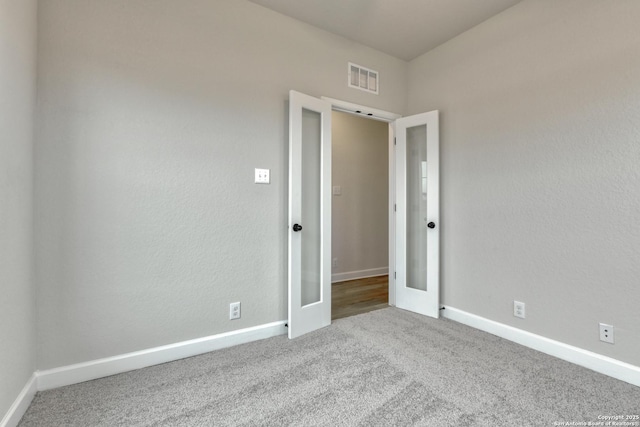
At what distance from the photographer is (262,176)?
7.66ft

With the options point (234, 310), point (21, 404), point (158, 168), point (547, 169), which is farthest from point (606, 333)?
point (21, 404)

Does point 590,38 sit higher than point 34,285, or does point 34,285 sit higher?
point 590,38

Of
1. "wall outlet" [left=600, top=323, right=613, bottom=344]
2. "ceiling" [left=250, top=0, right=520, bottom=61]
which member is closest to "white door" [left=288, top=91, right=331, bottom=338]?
"ceiling" [left=250, top=0, right=520, bottom=61]

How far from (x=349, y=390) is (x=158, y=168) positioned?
1.90 metres

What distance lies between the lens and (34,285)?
1622mm

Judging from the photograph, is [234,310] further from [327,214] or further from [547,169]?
[547,169]

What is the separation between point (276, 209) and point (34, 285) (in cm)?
158

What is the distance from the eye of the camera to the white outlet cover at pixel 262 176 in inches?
91.0

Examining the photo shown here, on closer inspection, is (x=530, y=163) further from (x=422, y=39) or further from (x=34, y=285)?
(x=34, y=285)

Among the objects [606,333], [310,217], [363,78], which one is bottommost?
[606,333]

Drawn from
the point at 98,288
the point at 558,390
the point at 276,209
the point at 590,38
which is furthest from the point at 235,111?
the point at 558,390

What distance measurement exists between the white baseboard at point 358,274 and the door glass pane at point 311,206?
65.2 inches

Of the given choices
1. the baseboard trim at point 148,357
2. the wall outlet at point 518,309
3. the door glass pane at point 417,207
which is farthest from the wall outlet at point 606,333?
the baseboard trim at point 148,357

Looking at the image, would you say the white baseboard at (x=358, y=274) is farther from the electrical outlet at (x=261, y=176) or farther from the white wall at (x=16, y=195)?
the white wall at (x=16, y=195)
